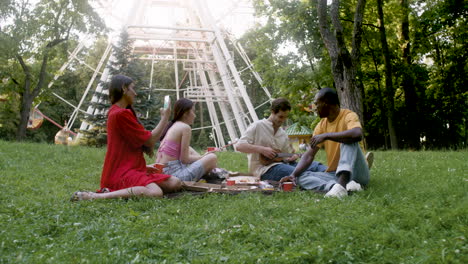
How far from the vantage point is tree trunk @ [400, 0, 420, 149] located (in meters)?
17.1

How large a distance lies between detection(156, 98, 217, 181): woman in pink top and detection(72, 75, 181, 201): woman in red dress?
696 mm

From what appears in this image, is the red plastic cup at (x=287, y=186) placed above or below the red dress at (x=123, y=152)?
below

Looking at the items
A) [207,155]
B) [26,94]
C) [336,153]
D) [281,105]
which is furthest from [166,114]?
[26,94]

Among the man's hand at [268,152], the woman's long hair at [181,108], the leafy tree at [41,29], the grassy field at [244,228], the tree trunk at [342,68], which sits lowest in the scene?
the grassy field at [244,228]

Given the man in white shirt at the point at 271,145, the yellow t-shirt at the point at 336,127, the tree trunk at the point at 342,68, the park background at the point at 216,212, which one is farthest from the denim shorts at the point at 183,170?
the tree trunk at the point at 342,68

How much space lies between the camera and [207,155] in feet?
19.4

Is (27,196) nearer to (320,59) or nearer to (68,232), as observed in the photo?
(68,232)

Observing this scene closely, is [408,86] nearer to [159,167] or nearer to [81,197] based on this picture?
[159,167]

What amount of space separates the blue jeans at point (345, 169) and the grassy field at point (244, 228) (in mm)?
275

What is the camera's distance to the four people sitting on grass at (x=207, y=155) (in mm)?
4605

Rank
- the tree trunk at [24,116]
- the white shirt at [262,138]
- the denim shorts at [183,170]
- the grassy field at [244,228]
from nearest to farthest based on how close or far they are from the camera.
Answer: the grassy field at [244,228] < the denim shorts at [183,170] < the white shirt at [262,138] < the tree trunk at [24,116]

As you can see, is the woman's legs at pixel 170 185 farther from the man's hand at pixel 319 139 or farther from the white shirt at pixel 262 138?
the man's hand at pixel 319 139

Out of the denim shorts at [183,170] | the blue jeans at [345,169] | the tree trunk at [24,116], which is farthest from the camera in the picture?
the tree trunk at [24,116]

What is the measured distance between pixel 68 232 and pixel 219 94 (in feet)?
59.5
